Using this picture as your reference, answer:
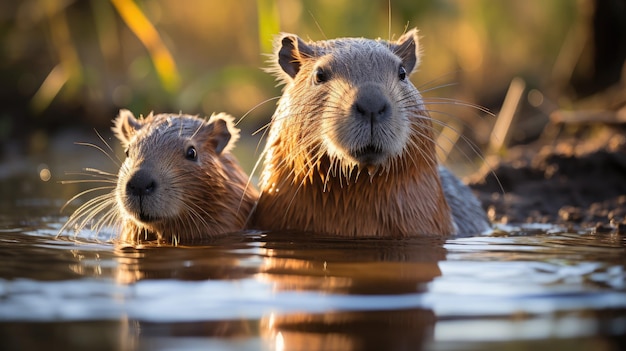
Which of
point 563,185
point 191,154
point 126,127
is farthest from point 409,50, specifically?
point 563,185

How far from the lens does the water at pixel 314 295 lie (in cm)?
303

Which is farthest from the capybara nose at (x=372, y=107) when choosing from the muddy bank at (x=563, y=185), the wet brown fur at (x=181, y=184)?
the muddy bank at (x=563, y=185)

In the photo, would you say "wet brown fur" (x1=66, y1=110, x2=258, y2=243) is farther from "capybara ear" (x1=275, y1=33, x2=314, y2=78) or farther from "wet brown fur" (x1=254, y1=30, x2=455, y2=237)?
"capybara ear" (x1=275, y1=33, x2=314, y2=78)

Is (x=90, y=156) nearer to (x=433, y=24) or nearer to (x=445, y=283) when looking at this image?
(x=433, y=24)

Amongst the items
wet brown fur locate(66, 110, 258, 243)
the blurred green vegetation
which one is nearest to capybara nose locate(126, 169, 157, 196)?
wet brown fur locate(66, 110, 258, 243)

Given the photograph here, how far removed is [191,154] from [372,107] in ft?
4.83

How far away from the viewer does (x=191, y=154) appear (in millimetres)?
5855

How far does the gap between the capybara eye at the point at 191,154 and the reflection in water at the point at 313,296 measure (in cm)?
83

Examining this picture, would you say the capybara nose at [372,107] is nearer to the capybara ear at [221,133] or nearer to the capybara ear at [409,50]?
the capybara ear at [409,50]

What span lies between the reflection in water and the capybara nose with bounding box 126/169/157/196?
40cm

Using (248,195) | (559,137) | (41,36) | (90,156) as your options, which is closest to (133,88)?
(90,156)

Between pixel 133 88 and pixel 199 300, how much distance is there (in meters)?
11.1

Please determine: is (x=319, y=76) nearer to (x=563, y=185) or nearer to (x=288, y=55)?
(x=288, y=55)

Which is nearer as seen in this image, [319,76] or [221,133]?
[319,76]
